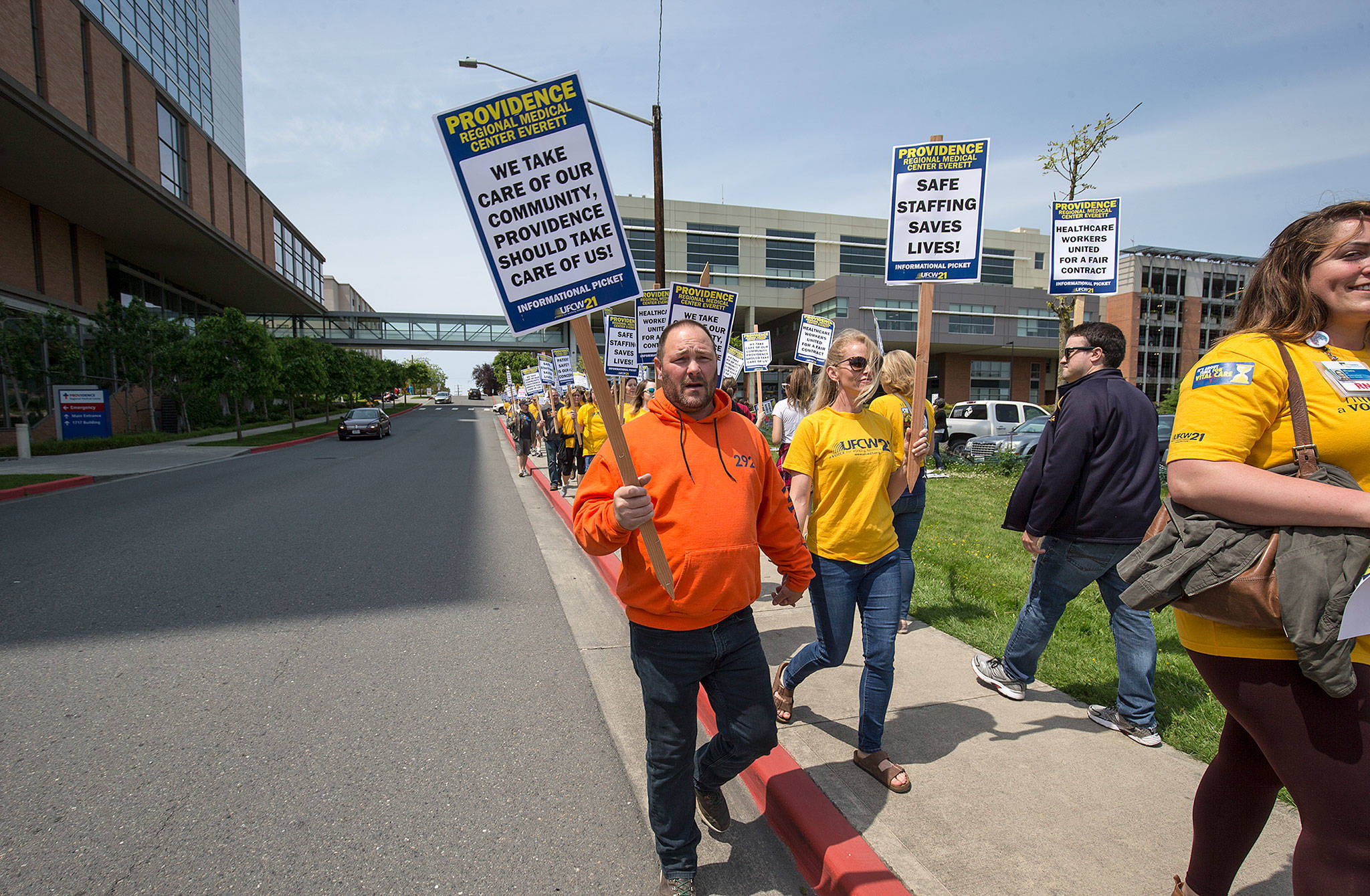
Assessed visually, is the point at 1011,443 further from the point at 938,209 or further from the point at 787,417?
the point at 938,209

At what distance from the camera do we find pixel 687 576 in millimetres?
2258

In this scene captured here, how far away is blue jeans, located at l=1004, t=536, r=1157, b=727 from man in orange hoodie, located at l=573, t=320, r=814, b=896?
1792 millimetres

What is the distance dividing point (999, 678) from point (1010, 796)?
1.05 meters

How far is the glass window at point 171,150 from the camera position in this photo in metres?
27.9

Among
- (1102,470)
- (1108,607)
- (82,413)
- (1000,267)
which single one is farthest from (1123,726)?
(1000,267)

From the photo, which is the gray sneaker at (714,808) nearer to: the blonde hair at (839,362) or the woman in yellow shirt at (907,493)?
the blonde hair at (839,362)

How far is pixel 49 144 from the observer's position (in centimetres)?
1931

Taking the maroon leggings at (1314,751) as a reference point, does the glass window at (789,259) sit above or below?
above

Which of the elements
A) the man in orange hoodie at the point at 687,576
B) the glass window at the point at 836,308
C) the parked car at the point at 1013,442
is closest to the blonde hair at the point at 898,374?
the man in orange hoodie at the point at 687,576

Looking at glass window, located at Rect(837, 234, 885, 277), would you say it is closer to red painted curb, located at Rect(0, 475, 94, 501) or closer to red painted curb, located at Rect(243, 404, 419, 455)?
red painted curb, located at Rect(243, 404, 419, 455)

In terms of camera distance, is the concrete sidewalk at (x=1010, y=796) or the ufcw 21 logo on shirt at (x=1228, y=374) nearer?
the ufcw 21 logo on shirt at (x=1228, y=374)

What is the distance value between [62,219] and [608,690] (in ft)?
106

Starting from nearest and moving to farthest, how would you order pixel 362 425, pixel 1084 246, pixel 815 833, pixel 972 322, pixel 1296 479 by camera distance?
pixel 1296 479 < pixel 815 833 < pixel 1084 246 < pixel 362 425 < pixel 972 322

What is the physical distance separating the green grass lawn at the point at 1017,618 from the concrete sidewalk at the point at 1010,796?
0.25m
